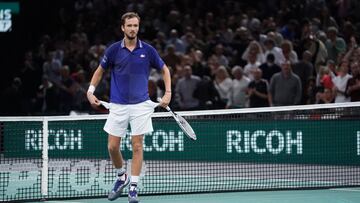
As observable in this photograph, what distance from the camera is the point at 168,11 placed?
25531mm

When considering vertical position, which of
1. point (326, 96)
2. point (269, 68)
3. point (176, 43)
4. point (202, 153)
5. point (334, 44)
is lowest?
point (202, 153)

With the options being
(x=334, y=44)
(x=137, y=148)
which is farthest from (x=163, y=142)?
(x=334, y=44)

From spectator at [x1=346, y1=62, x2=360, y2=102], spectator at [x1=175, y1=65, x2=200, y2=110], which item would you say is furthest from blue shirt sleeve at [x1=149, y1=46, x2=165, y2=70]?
spectator at [x1=175, y1=65, x2=200, y2=110]

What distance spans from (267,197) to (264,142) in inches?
136

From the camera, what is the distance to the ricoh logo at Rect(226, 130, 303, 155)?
16859mm

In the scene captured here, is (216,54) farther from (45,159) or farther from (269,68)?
(45,159)

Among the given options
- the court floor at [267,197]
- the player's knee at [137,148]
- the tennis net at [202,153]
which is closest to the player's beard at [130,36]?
the player's knee at [137,148]

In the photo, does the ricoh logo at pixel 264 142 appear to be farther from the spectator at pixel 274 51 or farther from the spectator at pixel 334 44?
the spectator at pixel 274 51

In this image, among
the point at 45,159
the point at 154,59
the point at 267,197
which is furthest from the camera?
the point at 45,159

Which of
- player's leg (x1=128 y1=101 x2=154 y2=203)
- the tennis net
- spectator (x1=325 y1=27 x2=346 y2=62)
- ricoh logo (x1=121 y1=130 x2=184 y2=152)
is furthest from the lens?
spectator (x1=325 y1=27 x2=346 y2=62)

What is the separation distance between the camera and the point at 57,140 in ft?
50.1

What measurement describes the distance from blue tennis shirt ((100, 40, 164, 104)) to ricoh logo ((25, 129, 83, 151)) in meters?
2.50

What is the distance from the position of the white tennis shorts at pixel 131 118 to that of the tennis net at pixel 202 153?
1.84 m

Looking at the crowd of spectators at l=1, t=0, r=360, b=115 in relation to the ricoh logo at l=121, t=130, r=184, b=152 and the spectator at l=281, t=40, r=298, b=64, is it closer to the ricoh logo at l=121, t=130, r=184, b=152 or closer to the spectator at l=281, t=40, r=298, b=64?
the spectator at l=281, t=40, r=298, b=64
